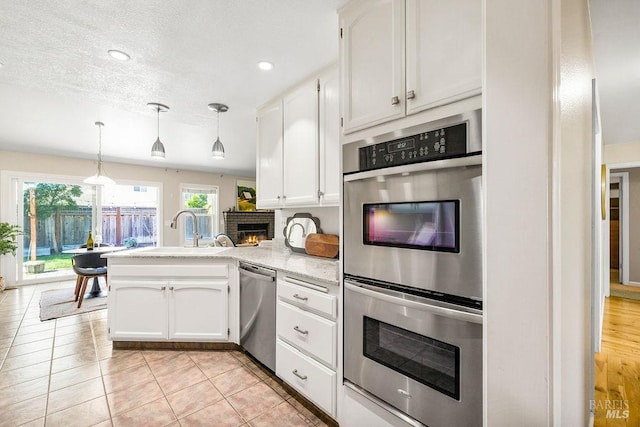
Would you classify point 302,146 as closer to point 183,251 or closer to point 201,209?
point 183,251

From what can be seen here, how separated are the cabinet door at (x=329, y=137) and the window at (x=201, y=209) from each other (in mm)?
5710

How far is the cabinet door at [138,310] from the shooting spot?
2.59m

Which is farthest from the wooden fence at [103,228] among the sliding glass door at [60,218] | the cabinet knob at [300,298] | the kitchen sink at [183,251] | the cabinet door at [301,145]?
the cabinet knob at [300,298]

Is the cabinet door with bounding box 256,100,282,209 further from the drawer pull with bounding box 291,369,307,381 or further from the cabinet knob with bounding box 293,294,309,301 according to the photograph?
the drawer pull with bounding box 291,369,307,381

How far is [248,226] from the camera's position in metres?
7.72

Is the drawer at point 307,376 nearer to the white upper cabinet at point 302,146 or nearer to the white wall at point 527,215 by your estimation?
the white wall at point 527,215

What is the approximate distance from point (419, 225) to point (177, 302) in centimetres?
224

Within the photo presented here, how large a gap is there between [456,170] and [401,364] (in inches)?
34.5

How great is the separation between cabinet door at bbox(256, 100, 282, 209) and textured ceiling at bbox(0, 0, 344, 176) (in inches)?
6.9

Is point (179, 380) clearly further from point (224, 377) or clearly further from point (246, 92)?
point (246, 92)

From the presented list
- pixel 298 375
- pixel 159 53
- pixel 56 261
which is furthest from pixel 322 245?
pixel 56 261

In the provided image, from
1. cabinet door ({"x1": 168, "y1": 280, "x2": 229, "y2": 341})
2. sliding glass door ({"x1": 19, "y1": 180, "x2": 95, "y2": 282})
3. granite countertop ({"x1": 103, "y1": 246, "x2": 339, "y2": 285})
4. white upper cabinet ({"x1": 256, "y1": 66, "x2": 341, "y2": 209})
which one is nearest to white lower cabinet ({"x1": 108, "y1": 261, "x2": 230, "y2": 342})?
cabinet door ({"x1": 168, "y1": 280, "x2": 229, "y2": 341})

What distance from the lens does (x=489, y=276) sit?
0.93 metres

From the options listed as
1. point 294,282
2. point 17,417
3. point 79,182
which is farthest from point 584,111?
point 79,182
